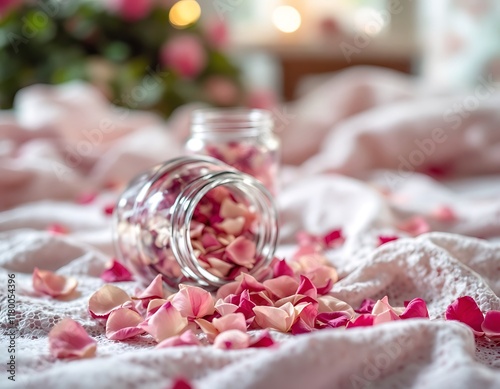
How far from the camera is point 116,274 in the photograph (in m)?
0.83

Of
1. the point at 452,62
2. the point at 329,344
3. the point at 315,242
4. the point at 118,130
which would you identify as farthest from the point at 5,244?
the point at 452,62

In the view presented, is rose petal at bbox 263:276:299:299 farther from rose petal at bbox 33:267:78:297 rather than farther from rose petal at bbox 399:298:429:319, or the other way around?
rose petal at bbox 33:267:78:297

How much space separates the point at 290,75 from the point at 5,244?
223 centimetres

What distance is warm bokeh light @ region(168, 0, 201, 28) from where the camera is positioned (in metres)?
2.22

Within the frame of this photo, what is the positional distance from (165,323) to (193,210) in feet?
0.48

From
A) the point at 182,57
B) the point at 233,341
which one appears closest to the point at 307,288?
the point at 233,341

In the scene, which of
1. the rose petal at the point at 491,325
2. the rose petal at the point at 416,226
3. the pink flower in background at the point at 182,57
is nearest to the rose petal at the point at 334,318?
the rose petal at the point at 491,325

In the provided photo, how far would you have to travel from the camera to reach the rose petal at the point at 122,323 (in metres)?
0.64

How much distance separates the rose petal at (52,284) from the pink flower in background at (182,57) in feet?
4.33

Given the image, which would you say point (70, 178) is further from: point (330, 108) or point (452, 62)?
point (452, 62)

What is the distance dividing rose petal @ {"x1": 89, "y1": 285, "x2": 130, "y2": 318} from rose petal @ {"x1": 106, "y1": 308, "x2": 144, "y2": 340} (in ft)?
0.10

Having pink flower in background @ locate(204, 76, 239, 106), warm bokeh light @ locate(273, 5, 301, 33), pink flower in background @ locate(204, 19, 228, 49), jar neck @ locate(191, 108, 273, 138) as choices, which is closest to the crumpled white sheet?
jar neck @ locate(191, 108, 273, 138)

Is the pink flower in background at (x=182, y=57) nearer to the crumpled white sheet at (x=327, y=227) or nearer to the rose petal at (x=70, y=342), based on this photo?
A: the crumpled white sheet at (x=327, y=227)

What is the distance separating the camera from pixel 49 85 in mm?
2041
